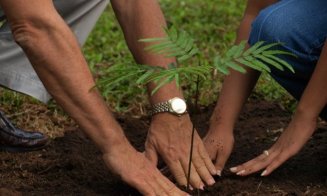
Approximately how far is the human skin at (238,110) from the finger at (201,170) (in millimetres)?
127

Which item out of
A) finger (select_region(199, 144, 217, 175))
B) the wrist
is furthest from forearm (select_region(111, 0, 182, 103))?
the wrist

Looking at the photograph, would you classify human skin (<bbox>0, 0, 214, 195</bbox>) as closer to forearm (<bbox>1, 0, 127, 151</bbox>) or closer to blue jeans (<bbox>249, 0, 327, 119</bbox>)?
forearm (<bbox>1, 0, 127, 151</bbox>)

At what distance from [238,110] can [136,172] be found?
633mm

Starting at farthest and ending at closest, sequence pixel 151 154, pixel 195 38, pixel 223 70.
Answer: pixel 195 38 < pixel 151 154 < pixel 223 70

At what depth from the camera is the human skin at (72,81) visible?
2.44 meters

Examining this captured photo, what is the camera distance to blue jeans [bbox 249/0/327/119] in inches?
111

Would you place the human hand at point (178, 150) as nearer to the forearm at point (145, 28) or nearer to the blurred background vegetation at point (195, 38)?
the forearm at point (145, 28)

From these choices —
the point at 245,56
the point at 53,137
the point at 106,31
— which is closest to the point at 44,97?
the point at 53,137

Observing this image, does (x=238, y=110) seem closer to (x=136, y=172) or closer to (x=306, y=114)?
(x=306, y=114)

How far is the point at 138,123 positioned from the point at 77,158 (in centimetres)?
62

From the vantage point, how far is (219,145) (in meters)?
2.93

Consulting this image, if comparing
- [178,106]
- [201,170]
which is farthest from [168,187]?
[178,106]

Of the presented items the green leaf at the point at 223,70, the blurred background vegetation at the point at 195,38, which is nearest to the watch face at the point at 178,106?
the green leaf at the point at 223,70

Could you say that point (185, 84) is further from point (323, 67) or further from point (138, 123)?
point (323, 67)
